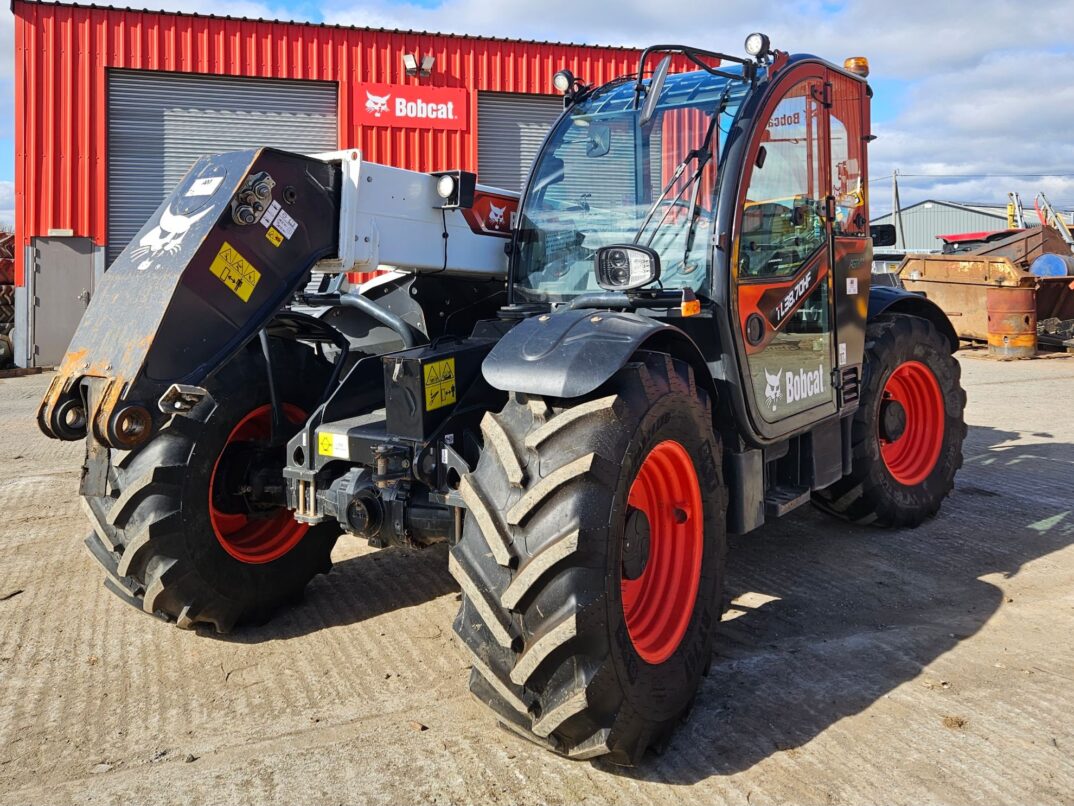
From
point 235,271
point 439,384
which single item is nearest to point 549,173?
point 439,384

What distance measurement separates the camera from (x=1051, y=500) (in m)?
6.54

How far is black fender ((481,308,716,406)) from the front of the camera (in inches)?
117

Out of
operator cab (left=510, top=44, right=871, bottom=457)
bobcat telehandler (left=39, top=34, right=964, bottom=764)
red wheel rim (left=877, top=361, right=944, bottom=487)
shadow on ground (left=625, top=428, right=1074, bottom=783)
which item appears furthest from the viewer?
red wheel rim (left=877, top=361, right=944, bottom=487)

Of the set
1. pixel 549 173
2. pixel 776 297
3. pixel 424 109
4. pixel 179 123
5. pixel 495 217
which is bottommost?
pixel 776 297

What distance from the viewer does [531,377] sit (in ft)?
9.96

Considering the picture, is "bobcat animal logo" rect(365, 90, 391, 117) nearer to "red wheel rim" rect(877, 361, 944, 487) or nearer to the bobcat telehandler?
the bobcat telehandler

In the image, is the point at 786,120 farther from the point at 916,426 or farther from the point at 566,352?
the point at 916,426

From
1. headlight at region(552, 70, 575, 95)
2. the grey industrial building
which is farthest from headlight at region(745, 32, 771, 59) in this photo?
the grey industrial building

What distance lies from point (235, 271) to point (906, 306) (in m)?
4.33

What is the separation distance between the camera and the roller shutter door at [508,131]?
1702 centimetres

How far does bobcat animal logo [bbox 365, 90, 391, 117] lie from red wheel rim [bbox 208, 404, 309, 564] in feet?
42.4

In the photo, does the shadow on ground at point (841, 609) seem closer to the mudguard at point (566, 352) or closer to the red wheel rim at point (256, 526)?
the mudguard at point (566, 352)

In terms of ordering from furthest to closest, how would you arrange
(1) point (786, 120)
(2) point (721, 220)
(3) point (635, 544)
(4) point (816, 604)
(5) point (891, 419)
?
(5) point (891, 419) → (4) point (816, 604) → (1) point (786, 120) → (2) point (721, 220) → (3) point (635, 544)

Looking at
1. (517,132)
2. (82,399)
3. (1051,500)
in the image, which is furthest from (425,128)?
(82,399)
